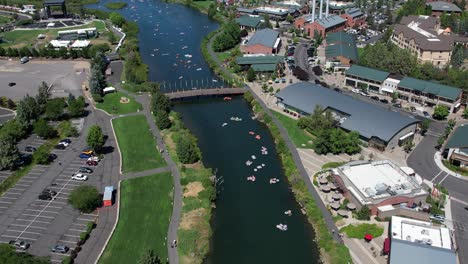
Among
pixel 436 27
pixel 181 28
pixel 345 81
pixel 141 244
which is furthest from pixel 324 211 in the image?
pixel 181 28

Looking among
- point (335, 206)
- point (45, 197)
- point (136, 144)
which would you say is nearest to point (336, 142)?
point (335, 206)

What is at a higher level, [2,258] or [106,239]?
[2,258]

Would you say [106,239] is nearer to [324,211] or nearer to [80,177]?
[80,177]

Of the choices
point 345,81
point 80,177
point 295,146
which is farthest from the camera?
point 345,81

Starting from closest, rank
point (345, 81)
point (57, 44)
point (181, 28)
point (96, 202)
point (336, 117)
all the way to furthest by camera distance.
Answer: point (96, 202) → point (336, 117) → point (345, 81) → point (57, 44) → point (181, 28)

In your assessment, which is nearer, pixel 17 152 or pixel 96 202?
pixel 96 202

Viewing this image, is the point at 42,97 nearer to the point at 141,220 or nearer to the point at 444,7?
the point at 141,220

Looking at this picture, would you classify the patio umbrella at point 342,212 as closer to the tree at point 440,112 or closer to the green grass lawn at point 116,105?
the tree at point 440,112

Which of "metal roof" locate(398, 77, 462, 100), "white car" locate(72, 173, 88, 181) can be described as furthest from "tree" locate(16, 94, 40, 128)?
"metal roof" locate(398, 77, 462, 100)
